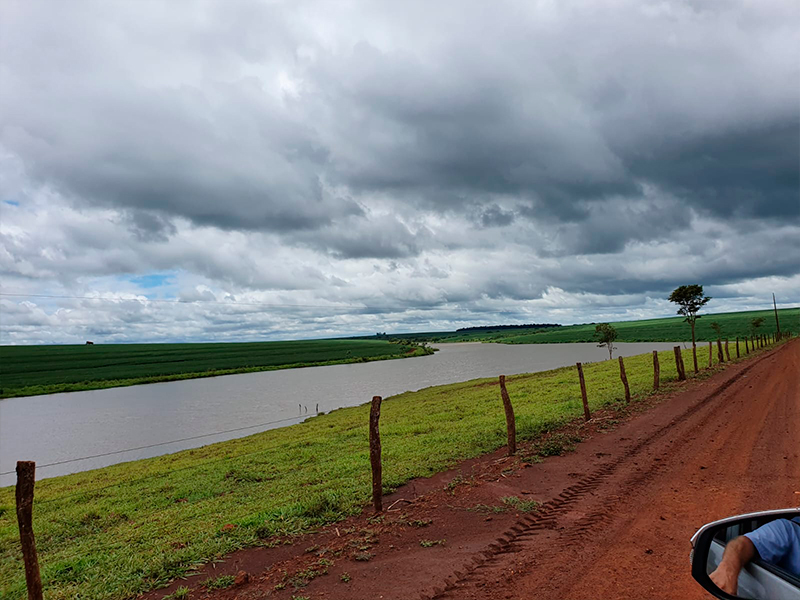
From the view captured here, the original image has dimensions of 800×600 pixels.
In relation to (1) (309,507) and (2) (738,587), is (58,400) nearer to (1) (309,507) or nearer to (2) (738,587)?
(1) (309,507)

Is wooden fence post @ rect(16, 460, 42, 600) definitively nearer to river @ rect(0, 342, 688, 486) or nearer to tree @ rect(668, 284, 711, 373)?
river @ rect(0, 342, 688, 486)

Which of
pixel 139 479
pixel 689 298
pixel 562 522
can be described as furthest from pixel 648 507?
pixel 689 298

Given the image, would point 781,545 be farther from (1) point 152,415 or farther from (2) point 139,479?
(1) point 152,415

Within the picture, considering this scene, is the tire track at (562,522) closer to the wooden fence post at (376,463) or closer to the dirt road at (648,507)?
the dirt road at (648,507)

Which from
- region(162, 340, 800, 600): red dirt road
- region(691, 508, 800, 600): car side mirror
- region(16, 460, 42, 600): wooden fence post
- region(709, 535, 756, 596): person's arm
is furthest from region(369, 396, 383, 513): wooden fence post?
region(709, 535, 756, 596): person's arm

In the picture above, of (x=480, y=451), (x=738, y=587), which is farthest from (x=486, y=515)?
(x=738, y=587)

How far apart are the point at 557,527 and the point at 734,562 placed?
6.17 m

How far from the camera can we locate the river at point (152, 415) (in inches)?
1206

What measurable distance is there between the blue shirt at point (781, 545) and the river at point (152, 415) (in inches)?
1276

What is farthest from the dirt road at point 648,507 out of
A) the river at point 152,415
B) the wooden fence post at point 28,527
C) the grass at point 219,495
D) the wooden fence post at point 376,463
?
the river at point 152,415

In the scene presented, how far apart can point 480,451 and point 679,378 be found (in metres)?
18.9

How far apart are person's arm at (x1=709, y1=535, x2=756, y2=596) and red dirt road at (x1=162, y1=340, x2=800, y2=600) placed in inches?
155

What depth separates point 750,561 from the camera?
2.35 metres

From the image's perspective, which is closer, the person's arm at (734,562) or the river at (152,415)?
the person's arm at (734,562)
